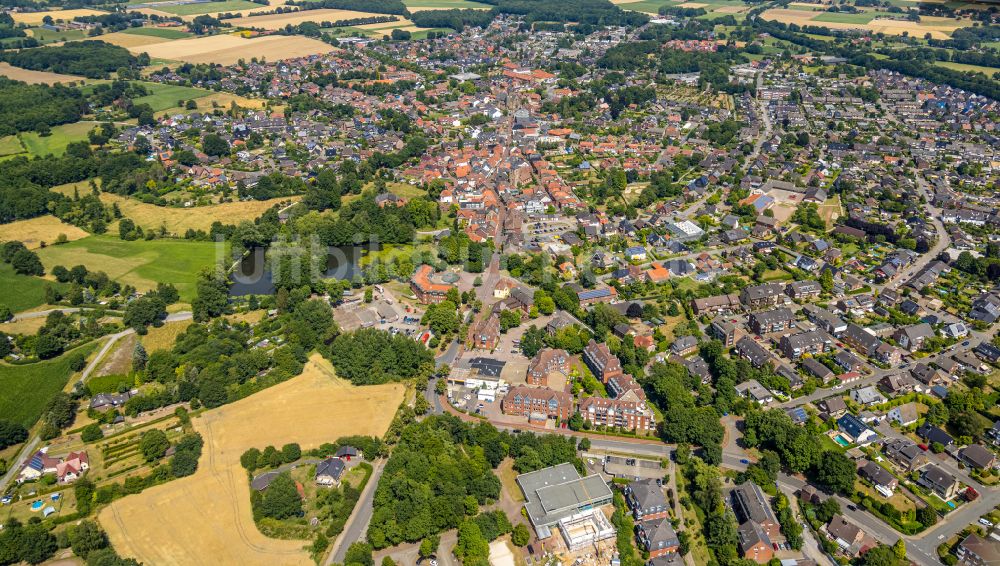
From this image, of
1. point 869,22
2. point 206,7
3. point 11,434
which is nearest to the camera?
point 11,434

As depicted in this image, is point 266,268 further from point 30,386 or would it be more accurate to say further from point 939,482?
point 939,482

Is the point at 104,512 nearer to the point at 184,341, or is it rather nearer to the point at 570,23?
the point at 184,341

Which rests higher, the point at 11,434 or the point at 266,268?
the point at 266,268

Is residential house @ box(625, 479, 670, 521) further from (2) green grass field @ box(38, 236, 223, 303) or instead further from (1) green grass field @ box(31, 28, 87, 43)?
(1) green grass field @ box(31, 28, 87, 43)

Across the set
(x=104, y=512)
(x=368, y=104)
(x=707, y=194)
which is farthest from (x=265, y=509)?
(x=368, y=104)

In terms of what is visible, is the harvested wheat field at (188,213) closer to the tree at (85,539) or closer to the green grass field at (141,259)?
the green grass field at (141,259)

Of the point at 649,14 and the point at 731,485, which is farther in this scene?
the point at 649,14

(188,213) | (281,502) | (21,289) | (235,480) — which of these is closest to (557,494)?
(281,502)
